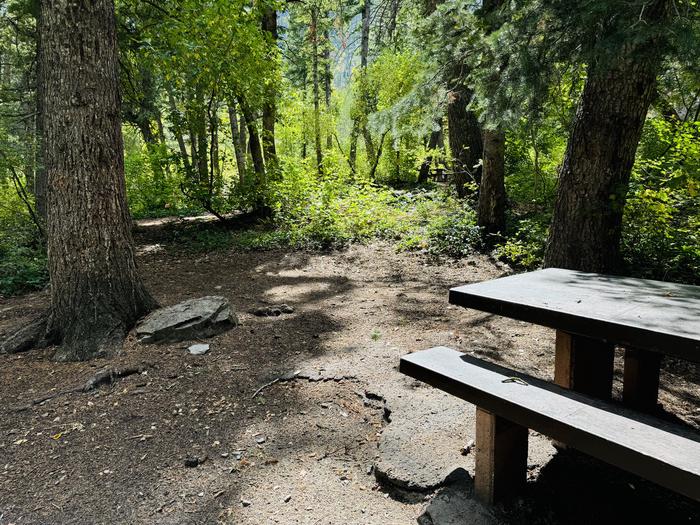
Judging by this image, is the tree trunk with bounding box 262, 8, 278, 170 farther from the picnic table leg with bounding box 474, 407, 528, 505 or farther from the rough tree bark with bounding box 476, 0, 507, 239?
the picnic table leg with bounding box 474, 407, 528, 505

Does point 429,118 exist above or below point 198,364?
above

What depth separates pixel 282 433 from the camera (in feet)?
9.38

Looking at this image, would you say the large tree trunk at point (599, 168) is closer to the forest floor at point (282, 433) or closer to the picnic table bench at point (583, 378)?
the forest floor at point (282, 433)

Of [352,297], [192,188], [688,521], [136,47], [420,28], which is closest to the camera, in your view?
[688,521]

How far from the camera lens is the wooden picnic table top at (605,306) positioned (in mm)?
1655

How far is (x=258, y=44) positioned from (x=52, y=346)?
22.9ft

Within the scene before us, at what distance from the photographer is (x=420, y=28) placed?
6.31 metres

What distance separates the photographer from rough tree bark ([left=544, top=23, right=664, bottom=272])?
4406mm

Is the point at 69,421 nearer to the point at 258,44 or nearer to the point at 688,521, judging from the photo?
the point at 688,521

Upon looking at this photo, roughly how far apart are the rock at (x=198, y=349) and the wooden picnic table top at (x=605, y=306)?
2517 millimetres

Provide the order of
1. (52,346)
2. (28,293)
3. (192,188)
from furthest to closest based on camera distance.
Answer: (192,188)
(28,293)
(52,346)

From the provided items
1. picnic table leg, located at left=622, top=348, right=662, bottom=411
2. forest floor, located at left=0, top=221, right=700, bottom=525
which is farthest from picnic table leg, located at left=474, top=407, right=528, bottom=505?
picnic table leg, located at left=622, top=348, right=662, bottom=411

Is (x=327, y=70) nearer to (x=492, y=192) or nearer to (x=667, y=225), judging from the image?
(x=492, y=192)

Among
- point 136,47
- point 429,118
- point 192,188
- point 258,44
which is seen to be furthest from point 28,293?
point 429,118
